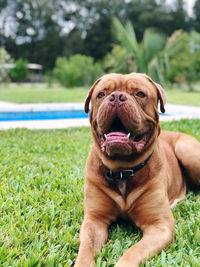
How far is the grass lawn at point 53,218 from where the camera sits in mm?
2162

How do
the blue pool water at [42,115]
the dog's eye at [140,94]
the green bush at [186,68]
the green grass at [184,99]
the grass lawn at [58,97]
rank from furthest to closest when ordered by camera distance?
1. the green bush at [186,68]
2. the grass lawn at [58,97]
3. the green grass at [184,99]
4. the blue pool water at [42,115]
5. the dog's eye at [140,94]

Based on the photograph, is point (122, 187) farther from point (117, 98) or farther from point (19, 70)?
point (19, 70)

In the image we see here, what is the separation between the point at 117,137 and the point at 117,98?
0.28 m

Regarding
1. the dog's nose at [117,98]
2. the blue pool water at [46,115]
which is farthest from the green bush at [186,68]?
the dog's nose at [117,98]

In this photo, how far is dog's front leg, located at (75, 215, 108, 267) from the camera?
2080 mm

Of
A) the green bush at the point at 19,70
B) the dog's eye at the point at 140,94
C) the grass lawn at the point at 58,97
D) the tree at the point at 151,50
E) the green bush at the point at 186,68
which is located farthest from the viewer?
the green bush at the point at 19,70

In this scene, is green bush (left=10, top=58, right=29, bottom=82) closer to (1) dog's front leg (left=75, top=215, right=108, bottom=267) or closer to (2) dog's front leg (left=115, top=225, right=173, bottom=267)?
(1) dog's front leg (left=75, top=215, right=108, bottom=267)

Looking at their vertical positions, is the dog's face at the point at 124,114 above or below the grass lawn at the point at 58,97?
above

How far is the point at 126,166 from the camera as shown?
2607mm

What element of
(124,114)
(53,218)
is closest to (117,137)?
(124,114)

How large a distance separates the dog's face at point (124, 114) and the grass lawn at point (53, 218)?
67cm

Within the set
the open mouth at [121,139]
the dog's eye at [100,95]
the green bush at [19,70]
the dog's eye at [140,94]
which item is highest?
the dog's eye at [140,94]

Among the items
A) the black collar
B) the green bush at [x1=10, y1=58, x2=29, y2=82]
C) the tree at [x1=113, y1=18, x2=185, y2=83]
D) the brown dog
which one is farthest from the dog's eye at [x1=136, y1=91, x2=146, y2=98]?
the green bush at [x1=10, y1=58, x2=29, y2=82]

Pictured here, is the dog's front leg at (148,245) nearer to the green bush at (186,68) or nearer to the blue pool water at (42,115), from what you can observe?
the blue pool water at (42,115)
